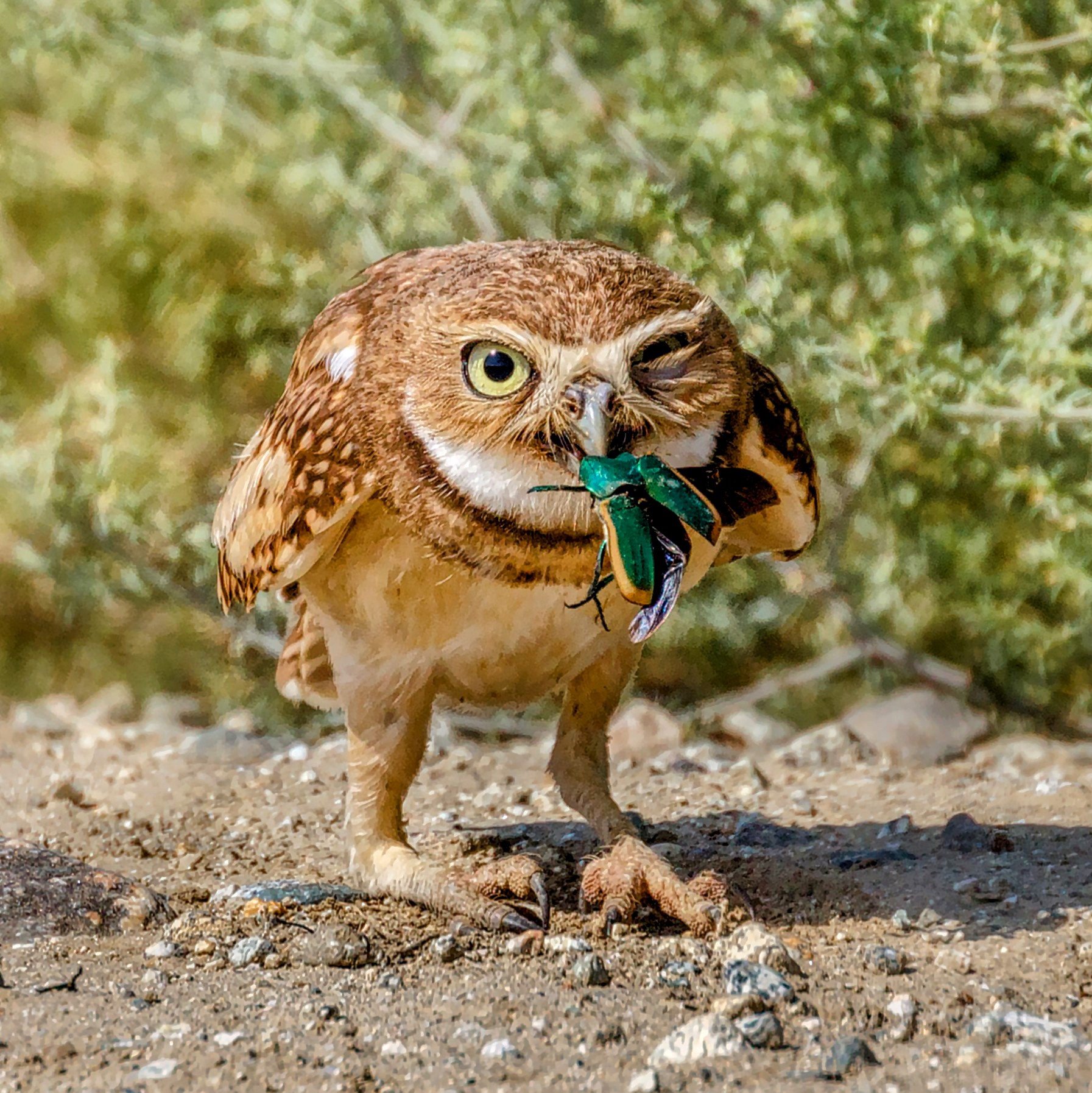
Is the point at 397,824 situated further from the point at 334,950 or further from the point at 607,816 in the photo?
the point at 334,950

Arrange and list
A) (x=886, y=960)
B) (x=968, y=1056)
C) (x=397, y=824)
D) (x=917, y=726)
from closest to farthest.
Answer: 1. (x=968, y=1056)
2. (x=886, y=960)
3. (x=397, y=824)
4. (x=917, y=726)

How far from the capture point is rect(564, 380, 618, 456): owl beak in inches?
122

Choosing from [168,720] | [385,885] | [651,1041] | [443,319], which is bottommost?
[168,720]

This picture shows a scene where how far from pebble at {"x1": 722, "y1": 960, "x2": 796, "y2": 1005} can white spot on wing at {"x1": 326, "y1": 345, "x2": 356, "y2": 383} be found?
1606 mm

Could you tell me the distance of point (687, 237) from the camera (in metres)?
4.97

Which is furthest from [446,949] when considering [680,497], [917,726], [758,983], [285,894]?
[917,726]

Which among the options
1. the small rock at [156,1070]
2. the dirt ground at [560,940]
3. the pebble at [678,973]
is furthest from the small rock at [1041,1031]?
the small rock at [156,1070]

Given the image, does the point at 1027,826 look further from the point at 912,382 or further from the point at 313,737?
the point at 313,737

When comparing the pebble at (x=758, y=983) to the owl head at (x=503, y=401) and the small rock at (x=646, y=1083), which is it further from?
the owl head at (x=503, y=401)

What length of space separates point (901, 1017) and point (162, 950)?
5.40 ft

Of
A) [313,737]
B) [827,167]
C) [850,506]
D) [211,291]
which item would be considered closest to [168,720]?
[313,737]

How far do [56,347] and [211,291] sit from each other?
1256 mm

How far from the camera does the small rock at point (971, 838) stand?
443cm

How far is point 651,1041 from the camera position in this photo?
306cm
